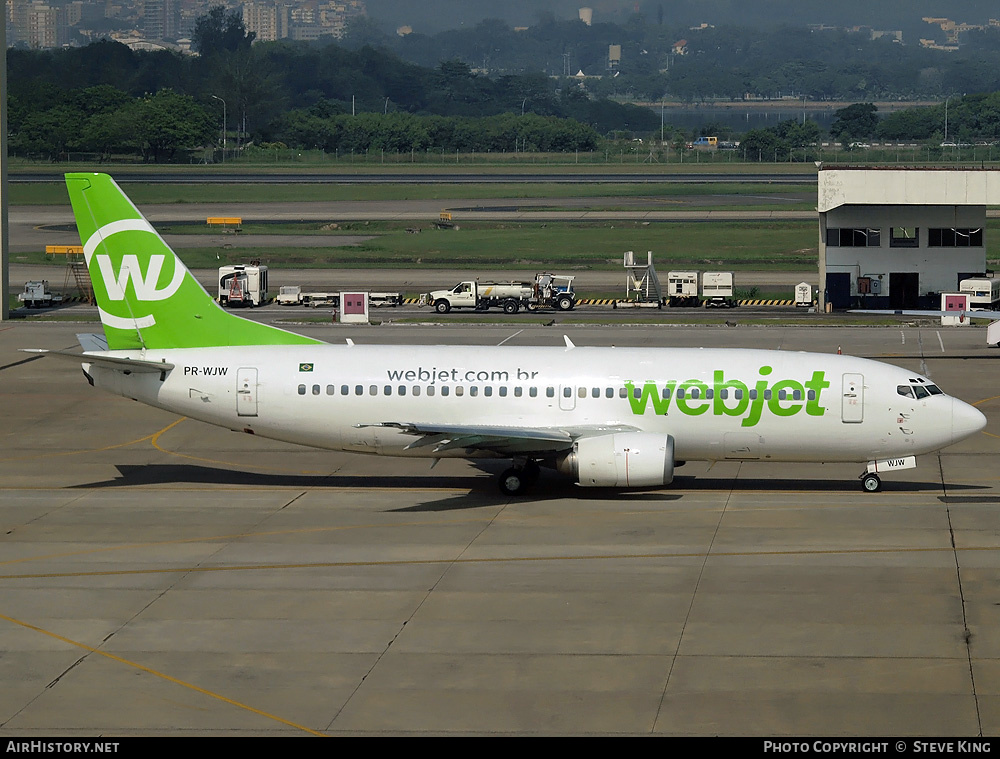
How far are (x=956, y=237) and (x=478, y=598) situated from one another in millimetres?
68141

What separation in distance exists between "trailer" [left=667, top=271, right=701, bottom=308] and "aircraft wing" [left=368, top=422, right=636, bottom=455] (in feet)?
173

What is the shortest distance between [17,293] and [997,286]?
217 feet

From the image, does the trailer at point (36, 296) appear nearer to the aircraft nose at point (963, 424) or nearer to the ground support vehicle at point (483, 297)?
the ground support vehicle at point (483, 297)

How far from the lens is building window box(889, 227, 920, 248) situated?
3506 inches

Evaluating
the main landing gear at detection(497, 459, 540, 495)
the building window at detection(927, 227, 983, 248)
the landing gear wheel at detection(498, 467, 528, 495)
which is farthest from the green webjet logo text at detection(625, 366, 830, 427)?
the building window at detection(927, 227, 983, 248)

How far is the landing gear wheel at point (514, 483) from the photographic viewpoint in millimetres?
39938

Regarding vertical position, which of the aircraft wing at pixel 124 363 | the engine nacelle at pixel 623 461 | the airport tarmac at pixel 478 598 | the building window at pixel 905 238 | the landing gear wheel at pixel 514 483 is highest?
the building window at pixel 905 238

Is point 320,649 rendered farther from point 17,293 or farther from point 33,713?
point 17,293

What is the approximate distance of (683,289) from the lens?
91188 millimetres

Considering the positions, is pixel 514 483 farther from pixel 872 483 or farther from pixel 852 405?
pixel 872 483

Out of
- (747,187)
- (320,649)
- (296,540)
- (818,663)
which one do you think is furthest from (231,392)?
(747,187)

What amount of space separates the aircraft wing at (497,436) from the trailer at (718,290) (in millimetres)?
52150

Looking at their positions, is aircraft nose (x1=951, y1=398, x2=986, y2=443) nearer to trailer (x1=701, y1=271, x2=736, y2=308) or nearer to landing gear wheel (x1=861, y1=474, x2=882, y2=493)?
landing gear wheel (x1=861, y1=474, x2=882, y2=493)

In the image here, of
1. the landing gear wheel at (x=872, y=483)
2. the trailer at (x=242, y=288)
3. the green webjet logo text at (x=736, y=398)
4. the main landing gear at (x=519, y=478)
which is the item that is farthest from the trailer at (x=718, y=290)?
the main landing gear at (x=519, y=478)
